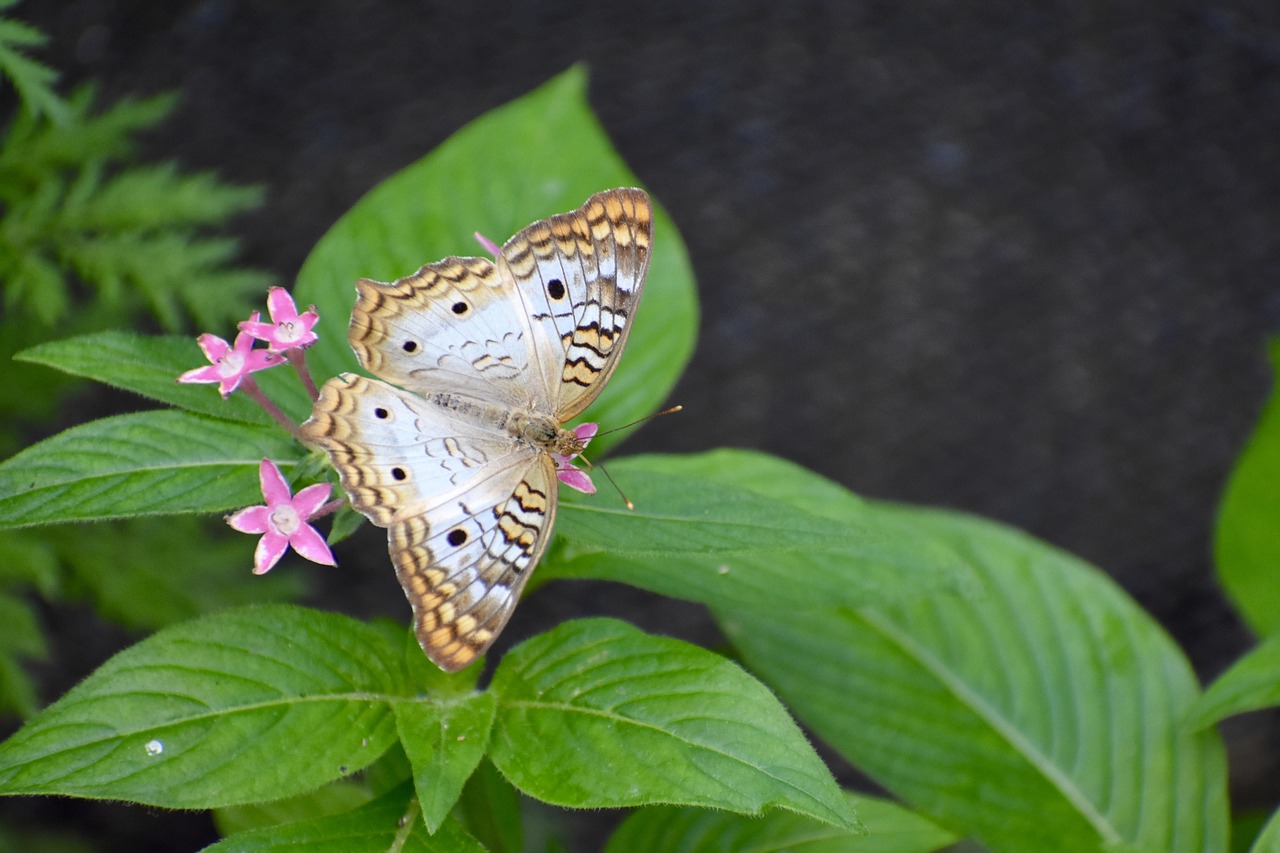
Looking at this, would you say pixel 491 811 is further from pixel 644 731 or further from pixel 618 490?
pixel 618 490

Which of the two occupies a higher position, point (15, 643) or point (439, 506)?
point (439, 506)

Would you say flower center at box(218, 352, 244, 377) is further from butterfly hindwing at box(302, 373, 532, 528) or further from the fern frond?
the fern frond

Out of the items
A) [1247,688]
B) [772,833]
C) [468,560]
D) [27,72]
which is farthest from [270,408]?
[1247,688]

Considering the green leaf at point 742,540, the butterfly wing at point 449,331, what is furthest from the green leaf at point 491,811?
→ the butterfly wing at point 449,331

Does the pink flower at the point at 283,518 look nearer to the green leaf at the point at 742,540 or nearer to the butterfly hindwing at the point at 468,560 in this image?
the butterfly hindwing at the point at 468,560

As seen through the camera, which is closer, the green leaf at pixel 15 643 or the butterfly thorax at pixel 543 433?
the butterfly thorax at pixel 543 433
